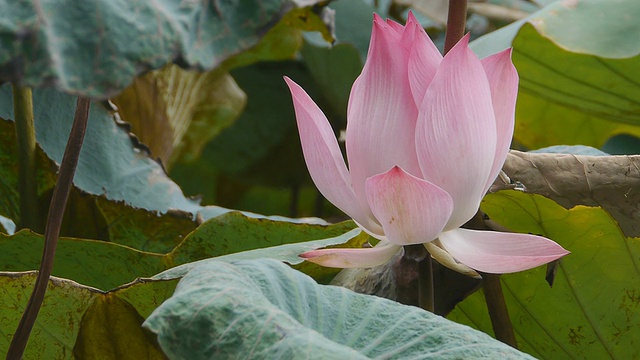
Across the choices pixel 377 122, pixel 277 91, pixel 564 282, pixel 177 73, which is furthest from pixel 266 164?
pixel 377 122

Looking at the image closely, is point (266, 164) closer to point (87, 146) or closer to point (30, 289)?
point (87, 146)

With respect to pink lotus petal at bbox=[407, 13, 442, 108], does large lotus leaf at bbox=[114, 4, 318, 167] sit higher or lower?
lower

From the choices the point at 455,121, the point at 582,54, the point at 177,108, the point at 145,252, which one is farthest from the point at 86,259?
the point at 177,108

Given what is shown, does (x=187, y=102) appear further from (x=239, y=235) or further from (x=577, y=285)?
(x=577, y=285)

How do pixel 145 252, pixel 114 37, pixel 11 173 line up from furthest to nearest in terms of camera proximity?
1. pixel 11 173
2. pixel 145 252
3. pixel 114 37

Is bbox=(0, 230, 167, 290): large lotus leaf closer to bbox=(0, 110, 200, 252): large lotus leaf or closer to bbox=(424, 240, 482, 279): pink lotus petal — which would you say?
bbox=(0, 110, 200, 252): large lotus leaf

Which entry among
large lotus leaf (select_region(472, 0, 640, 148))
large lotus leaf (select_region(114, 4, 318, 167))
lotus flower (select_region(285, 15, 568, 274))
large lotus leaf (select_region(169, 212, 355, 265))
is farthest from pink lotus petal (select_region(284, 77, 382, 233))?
large lotus leaf (select_region(114, 4, 318, 167))

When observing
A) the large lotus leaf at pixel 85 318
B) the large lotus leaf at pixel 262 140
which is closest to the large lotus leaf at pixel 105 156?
the large lotus leaf at pixel 85 318

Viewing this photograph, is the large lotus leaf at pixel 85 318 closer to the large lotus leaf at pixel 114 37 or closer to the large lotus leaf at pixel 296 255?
the large lotus leaf at pixel 296 255
